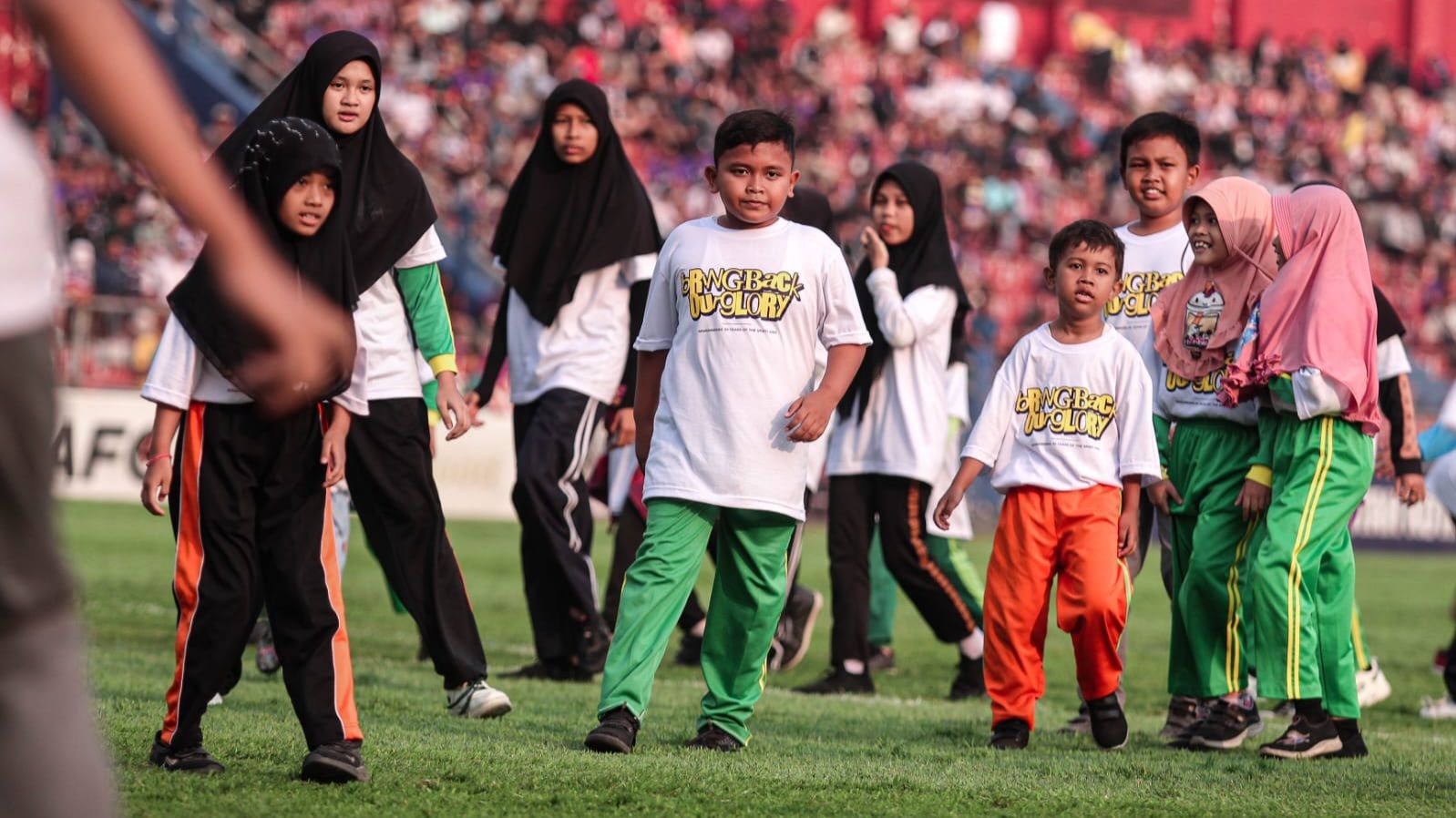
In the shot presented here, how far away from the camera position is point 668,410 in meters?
5.40

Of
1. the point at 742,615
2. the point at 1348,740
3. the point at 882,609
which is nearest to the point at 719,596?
the point at 742,615

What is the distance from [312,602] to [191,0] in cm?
2065

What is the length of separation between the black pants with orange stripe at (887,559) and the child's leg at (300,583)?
3.46m

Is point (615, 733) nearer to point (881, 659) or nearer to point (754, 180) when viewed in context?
point (754, 180)

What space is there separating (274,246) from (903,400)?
385cm

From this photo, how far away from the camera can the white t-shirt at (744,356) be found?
5309 millimetres

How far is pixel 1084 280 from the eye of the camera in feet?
19.5

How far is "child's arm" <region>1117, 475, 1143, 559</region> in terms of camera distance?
231 inches

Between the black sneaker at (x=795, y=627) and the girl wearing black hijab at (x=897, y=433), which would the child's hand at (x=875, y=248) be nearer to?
the girl wearing black hijab at (x=897, y=433)

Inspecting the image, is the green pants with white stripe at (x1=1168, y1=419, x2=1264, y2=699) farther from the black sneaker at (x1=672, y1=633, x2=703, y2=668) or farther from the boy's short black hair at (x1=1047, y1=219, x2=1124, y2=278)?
the black sneaker at (x1=672, y1=633, x2=703, y2=668)

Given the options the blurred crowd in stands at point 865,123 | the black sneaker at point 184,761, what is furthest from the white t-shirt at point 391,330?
the blurred crowd in stands at point 865,123

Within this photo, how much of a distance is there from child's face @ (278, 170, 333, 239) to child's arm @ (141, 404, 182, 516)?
530 millimetres

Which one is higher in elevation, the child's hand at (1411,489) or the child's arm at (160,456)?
the child's arm at (160,456)

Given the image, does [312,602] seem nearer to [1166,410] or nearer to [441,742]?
[441,742]
